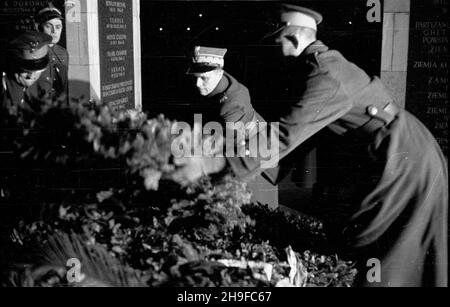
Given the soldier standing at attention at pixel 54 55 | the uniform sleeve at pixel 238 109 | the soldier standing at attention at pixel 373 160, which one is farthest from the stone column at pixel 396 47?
the soldier standing at attention at pixel 54 55

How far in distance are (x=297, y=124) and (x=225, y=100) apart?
0.72 m

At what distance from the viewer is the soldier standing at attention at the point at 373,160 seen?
2.46 metres

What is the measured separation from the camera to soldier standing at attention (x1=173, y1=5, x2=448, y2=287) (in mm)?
2463

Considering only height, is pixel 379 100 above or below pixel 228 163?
above

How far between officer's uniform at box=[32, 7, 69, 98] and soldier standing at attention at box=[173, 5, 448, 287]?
128 cm

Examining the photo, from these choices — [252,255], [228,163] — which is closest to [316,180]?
[252,255]

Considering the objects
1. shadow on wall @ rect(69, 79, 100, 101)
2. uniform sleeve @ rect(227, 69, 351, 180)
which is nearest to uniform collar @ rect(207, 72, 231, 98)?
uniform sleeve @ rect(227, 69, 351, 180)

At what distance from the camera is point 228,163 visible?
2336 millimetres

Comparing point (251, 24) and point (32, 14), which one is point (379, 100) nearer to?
point (251, 24)

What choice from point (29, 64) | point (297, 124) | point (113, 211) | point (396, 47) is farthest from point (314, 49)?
point (29, 64)

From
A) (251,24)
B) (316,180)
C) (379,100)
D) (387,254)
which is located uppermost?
(251,24)

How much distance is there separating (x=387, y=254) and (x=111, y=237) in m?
1.22

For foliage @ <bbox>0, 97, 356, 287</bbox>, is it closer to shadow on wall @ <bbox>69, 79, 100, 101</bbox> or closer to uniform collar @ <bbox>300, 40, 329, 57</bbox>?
uniform collar @ <bbox>300, 40, 329, 57</bbox>

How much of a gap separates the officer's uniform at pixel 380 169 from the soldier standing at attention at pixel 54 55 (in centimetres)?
139
